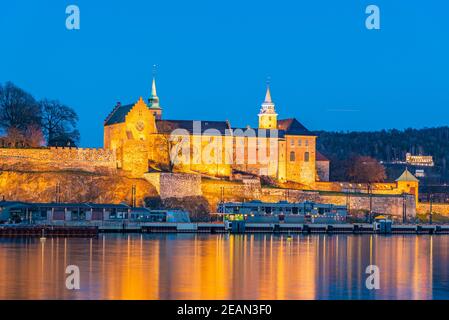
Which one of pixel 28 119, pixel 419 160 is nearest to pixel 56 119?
pixel 28 119

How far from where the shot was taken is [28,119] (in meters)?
90.2

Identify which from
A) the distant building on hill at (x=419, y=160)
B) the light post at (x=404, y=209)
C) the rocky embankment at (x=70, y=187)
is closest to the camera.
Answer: the rocky embankment at (x=70, y=187)

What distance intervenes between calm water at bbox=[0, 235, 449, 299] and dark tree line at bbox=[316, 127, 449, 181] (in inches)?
3838

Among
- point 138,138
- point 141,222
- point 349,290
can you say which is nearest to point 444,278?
point 349,290

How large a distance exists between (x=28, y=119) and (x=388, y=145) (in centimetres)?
9700

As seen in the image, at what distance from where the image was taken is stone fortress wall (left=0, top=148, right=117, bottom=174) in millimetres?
82375

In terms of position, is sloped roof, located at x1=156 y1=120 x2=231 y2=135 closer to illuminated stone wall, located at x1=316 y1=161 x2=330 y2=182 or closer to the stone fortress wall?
the stone fortress wall

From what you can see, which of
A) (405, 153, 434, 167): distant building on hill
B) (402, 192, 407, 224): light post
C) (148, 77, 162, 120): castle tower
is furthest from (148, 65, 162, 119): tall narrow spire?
(405, 153, 434, 167): distant building on hill

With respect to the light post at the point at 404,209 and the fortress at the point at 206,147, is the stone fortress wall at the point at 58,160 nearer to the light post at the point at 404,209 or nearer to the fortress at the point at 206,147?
the fortress at the point at 206,147

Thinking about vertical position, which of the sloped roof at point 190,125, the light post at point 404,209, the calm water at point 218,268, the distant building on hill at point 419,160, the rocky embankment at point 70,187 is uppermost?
the sloped roof at point 190,125

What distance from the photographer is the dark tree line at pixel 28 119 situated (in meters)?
87.5

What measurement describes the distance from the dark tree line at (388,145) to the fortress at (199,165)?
59896mm

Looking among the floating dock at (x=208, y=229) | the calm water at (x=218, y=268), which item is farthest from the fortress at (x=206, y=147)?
the calm water at (x=218, y=268)

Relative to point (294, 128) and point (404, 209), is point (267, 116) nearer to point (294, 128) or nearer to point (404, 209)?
point (294, 128)
